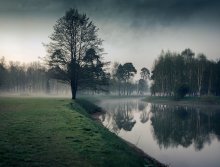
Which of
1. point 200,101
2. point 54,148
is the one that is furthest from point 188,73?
point 54,148

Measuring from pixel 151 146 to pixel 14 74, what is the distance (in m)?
124

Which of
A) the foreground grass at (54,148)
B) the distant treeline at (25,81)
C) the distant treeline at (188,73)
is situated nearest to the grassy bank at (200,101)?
the distant treeline at (188,73)

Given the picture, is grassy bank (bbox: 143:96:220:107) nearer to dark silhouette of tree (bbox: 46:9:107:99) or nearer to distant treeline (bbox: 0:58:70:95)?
dark silhouette of tree (bbox: 46:9:107:99)

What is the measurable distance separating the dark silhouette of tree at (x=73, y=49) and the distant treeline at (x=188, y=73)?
1866 inches

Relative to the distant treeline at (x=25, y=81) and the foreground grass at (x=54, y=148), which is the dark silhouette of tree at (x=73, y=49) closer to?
the foreground grass at (x=54, y=148)

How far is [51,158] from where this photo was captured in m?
9.99

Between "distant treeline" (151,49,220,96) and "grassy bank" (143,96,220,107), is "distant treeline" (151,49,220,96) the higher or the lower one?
the higher one

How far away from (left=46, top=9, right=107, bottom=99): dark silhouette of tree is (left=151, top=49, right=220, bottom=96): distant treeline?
4739cm

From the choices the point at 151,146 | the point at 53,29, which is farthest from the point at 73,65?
the point at 151,146

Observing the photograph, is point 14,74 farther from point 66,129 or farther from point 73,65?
point 66,129

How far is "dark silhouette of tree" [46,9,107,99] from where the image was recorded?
43688mm

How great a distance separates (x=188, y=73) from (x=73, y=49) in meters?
60.2

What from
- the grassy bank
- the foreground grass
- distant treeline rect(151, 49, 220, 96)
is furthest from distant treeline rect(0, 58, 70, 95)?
the foreground grass

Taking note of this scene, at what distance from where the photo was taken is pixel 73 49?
44625 millimetres
